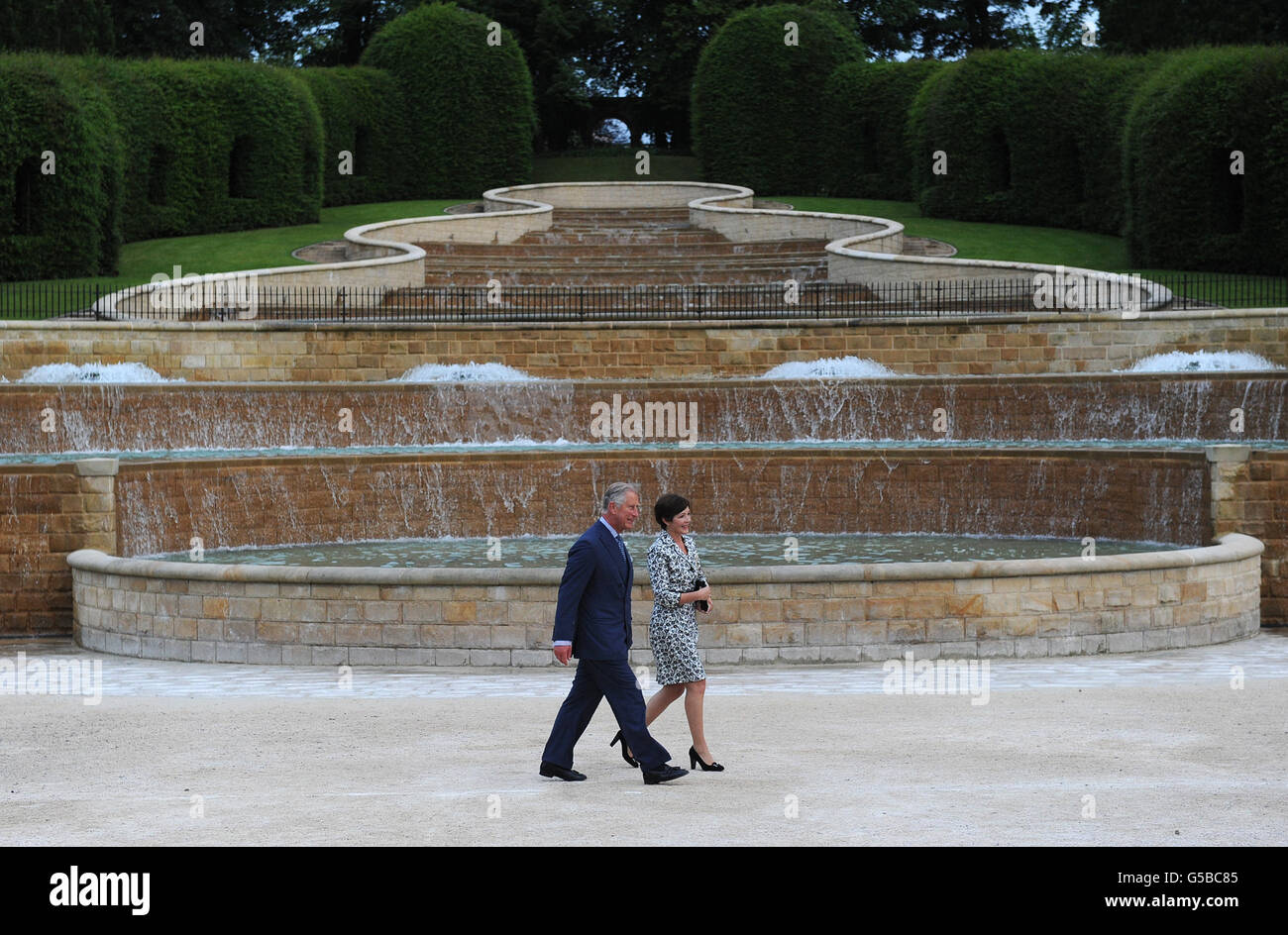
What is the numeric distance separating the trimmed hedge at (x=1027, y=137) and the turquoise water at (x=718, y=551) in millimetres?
20674

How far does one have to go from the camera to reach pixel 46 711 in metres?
10.9

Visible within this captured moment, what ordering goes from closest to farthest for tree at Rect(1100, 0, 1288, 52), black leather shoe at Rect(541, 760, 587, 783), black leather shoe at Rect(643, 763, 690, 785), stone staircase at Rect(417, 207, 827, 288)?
black leather shoe at Rect(643, 763, 690, 785) < black leather shoe at Rect(541, 760, 587, 783) < stone staircase at Rect(417, 207, 827, 288) < tree at Rect(1100, 0, 1288, 52)

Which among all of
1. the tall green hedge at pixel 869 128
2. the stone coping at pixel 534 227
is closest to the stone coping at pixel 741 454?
the stone coping at pixel 534 227

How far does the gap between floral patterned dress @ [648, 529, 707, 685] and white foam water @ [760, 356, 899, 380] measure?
1625 cm

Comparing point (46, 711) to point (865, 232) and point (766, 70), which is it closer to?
point (865, 232)

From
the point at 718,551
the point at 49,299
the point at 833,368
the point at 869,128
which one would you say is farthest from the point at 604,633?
the point at 869,128

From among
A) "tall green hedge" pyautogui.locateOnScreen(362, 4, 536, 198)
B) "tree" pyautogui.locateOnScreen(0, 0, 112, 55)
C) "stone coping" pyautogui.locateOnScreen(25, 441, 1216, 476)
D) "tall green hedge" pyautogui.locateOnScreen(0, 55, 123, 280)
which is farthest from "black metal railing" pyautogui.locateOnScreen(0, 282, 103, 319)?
"tall green hedge" pyautogui.locateOnScreen(362, 4, 536, 198)

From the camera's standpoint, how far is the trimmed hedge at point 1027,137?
3772 centimetres

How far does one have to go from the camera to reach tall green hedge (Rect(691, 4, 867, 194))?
151ft

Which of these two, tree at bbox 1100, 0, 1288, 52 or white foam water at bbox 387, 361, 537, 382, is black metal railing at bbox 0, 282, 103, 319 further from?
tree at bbox 1100, 0, 1288, 52

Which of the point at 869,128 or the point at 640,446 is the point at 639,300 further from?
the point at 869,128

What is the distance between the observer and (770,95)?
46156 mm

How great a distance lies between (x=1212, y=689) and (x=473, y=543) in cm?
945
